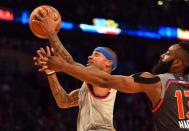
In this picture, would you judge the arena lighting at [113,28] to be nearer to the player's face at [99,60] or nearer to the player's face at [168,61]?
the player's face at [99,60]

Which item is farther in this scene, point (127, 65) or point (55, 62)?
point (127, 65)

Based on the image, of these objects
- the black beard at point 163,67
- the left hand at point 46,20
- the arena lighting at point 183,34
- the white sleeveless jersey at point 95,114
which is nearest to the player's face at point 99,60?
the white sleeveless jersey at point 95,114

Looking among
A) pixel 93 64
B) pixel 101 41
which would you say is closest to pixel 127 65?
pixel 101 41

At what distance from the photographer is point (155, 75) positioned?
302 centimetres

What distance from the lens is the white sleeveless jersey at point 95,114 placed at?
3.97 meters

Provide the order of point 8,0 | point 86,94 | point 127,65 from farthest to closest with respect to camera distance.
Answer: point 127,65, point 8,0, point 86,94

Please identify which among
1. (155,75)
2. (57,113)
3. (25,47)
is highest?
(25,47)

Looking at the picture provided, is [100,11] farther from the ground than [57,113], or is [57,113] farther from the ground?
[100,11]

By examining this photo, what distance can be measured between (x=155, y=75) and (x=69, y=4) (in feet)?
33.8

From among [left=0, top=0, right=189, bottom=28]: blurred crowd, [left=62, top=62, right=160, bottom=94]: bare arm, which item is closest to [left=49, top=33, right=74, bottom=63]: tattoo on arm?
[left=62, top=62, right=160, bottom=94]: bare arm

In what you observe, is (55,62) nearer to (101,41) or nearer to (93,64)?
(93,64)

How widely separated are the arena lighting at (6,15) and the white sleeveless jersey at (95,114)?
8051mm

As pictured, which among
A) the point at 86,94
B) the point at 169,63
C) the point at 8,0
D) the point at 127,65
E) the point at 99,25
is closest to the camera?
the point at 169,63

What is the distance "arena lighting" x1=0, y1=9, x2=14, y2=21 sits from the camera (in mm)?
11585
